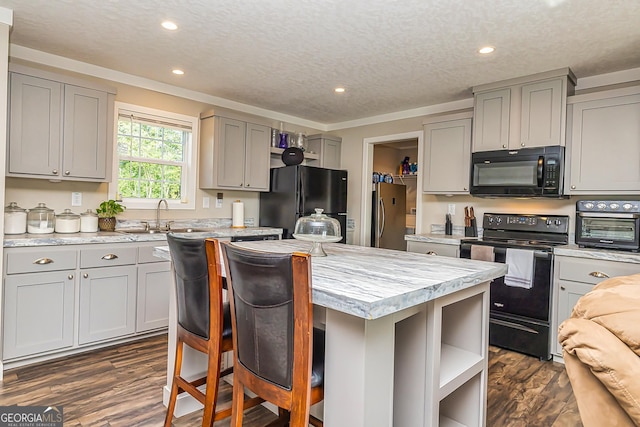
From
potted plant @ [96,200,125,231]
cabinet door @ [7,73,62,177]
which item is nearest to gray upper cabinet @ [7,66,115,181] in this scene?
cabinet door @ [7,73,62,177]

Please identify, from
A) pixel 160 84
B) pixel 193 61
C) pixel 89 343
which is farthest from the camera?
pixel 160 84

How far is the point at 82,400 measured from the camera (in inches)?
89.7

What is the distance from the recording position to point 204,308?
178 cm

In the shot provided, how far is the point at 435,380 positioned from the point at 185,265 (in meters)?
1.24

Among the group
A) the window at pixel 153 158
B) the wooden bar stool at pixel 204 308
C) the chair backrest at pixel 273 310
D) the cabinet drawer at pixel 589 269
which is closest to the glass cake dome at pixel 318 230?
the wooden bar stool at pixel 204 308

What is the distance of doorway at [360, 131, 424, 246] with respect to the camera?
15.4 ft

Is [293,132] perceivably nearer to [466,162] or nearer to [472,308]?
[466,162]

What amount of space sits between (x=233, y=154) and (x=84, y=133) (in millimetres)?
1482

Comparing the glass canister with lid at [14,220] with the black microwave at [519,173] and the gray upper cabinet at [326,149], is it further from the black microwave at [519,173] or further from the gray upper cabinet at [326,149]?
the black microwave at [519,173]

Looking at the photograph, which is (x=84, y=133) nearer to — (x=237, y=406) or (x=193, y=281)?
(x=193, y=281)

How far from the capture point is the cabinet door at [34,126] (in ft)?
9.30

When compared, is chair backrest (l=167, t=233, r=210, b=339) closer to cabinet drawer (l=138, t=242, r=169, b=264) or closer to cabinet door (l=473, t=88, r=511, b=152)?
cabinet drawer (l=138, t=242, r=169, b=264)

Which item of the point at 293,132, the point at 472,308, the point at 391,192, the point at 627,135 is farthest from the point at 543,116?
the point at 293,132

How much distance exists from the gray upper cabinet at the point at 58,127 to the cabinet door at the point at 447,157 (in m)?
3.21
